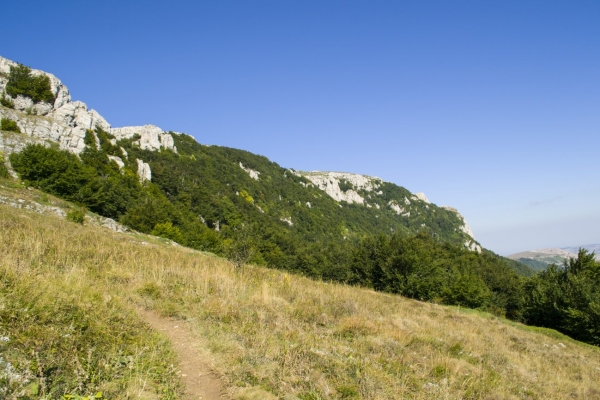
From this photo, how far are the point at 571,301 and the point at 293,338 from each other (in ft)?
144

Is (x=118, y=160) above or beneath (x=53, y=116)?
beneath

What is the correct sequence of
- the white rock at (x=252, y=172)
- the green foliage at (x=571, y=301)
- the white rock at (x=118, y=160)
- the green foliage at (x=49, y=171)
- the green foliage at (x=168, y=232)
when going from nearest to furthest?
1. the green foliage at (x=571, y=301)
2. the green foliage at (x=49, y=171)
3. the green foliage at (x=168, y=232)
4. the white rock at (x=118, y=160)
5. the white rock at (x=252, y=172)

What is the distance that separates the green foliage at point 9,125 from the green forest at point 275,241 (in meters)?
6.42

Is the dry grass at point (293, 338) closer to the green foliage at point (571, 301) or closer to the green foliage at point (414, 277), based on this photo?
the green foliage at point (414, 277)

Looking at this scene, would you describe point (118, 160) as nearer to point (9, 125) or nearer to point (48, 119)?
point (48, 119)

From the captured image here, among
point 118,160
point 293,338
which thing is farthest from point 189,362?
point 118,160

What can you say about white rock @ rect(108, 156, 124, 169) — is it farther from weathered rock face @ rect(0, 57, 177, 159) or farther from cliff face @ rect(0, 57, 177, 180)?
weathered rock face @ rect(0, 57, 177, 159)

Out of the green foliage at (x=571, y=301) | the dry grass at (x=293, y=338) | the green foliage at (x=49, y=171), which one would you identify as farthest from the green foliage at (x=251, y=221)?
the green foliage at (x=571, y=301)

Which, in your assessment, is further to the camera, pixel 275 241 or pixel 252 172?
pixel 252 172

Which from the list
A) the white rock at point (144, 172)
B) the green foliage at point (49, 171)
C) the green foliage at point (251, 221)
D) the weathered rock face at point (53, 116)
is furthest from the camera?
the white rock at point (144, 172)

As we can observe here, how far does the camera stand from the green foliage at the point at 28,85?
53844 mm

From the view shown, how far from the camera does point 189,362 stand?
Result: 16.2 feet

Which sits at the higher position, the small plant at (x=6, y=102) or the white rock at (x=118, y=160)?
the small plant at (x=6, y=102)

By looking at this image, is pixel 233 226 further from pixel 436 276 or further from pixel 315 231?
pixel 436 276
